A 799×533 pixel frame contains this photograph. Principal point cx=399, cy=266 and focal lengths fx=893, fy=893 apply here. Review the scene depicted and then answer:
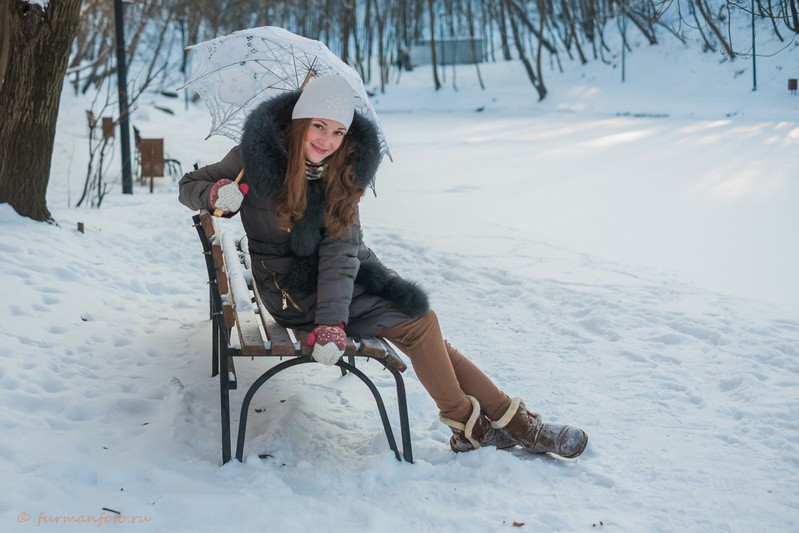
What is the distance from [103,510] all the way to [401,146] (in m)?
15.6

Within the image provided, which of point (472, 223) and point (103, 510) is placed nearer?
point (103, 510)

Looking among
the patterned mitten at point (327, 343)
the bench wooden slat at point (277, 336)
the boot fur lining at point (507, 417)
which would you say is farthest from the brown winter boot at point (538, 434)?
the bench wooden slat at point (277, 336)

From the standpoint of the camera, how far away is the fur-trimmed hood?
10.6 ft

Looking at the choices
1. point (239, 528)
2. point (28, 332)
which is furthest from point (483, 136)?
point (239, 528)

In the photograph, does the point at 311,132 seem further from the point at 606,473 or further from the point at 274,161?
the point at 606,473

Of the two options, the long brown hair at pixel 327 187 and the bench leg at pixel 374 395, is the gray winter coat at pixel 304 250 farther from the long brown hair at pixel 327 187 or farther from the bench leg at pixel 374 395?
the bench leg at pixel 374 395

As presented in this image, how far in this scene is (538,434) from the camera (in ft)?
10.9

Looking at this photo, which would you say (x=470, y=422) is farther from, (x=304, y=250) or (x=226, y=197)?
(x=226, y=197)

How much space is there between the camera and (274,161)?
3.23m

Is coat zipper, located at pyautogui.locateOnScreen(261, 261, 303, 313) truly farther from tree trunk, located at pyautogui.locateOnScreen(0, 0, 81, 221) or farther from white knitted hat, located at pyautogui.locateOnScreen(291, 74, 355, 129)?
tree trunk, located at pyautogui.locateOnScreen(0, 0, 81, 221)

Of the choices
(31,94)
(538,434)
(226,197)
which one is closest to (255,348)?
(226,197)

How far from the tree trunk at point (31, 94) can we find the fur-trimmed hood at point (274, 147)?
126 inches

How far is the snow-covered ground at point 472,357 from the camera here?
2924 mm

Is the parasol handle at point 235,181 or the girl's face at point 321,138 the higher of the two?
the girl's face at point 321,138
